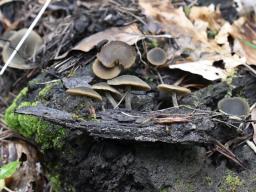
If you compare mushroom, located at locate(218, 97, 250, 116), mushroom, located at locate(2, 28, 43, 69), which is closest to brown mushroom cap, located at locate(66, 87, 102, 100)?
mushroom, located at locate(218, 97, 250, 116)

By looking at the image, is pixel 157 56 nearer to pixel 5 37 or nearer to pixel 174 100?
pixel 174 100

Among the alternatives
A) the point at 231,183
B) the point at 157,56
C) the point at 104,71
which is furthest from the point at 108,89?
the point at 231,183

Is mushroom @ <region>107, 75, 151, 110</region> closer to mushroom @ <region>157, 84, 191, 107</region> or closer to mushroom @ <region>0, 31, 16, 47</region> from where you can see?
mushroom @ <region>157, 84, 191, 107</region>

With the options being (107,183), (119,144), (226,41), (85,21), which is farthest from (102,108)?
(226,41)

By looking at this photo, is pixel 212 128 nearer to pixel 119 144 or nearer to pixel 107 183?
pixel 119 144

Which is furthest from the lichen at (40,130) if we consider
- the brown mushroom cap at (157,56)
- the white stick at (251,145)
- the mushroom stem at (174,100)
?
the white stick at (251,145)

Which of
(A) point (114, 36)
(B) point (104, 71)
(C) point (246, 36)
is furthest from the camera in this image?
(C) point (246, 36)
